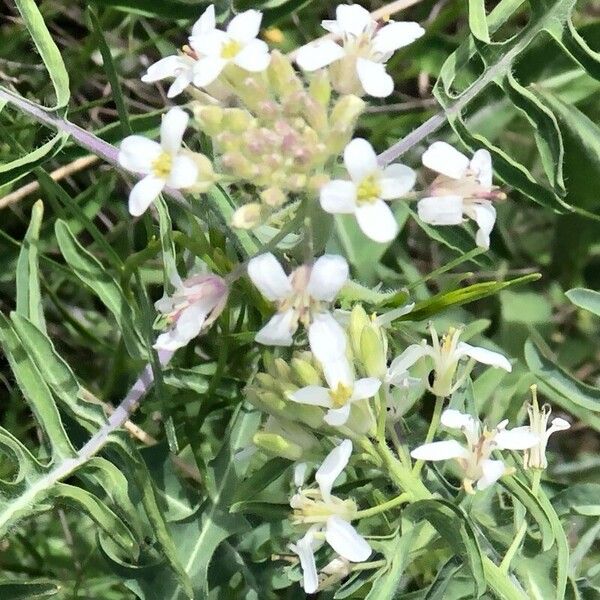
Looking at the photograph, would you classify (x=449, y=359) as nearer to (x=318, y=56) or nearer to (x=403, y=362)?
(x=403, y=362)

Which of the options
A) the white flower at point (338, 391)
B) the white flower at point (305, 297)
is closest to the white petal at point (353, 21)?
the white flower at point (305, 297)

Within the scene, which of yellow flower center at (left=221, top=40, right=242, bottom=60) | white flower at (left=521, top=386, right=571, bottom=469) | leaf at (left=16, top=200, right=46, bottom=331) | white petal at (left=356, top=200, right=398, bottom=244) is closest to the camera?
white petal at (left=356, top=200, right=398, bottom=244)

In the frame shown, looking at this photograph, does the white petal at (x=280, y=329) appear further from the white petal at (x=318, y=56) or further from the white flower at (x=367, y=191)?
the white petal at (x=318, y=56)

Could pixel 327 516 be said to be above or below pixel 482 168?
below

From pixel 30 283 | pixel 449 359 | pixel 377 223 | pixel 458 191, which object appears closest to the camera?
pixel 377 223

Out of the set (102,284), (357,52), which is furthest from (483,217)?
(102,284)

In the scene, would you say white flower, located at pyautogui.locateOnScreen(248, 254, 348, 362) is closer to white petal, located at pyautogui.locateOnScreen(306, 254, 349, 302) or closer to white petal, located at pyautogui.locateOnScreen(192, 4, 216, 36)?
white petal, located at pyautogui.locateOnScreen(306, 254, 349, 302)

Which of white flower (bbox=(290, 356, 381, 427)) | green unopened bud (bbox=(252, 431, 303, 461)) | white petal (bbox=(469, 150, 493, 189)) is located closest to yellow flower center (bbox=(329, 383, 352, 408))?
white flower (bbox=(290, 356, 381, 427))

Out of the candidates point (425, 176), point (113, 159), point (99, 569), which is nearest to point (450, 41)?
point (425, 176)
